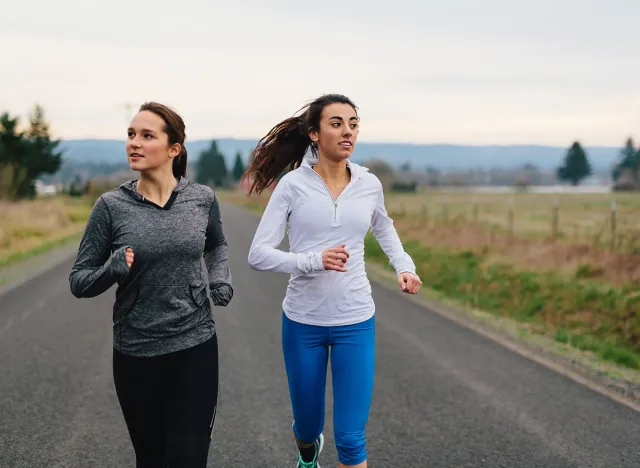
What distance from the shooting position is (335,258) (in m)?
3.16

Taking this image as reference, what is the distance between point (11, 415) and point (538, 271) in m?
9.27

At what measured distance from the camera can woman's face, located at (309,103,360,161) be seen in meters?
3.49

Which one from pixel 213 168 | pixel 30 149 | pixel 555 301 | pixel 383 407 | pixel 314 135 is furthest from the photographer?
pixel 213 168

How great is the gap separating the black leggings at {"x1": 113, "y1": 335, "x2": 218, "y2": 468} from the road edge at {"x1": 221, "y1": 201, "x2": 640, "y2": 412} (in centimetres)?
385

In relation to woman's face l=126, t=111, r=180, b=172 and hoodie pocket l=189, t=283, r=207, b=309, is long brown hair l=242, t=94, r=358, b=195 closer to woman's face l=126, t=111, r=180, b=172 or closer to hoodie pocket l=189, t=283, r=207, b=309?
woman's face l=126, t=111, r=180, b=172

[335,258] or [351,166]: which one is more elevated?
[351,166]

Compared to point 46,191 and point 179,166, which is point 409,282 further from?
point 46,191

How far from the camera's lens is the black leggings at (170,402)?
2.85 meters

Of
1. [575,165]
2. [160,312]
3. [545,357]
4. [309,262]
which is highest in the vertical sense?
[309,262]

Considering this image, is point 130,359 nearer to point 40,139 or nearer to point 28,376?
point 28,376

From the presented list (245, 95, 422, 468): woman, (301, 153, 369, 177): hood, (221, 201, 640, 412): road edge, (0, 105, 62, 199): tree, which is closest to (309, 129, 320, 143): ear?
(245, 95, 422, 468): woman

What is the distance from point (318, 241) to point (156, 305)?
0.88m

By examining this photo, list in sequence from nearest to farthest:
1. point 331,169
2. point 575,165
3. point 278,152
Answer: point 331,169
point 278,152
point 575,165

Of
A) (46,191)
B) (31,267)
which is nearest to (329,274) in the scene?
(31,267)
